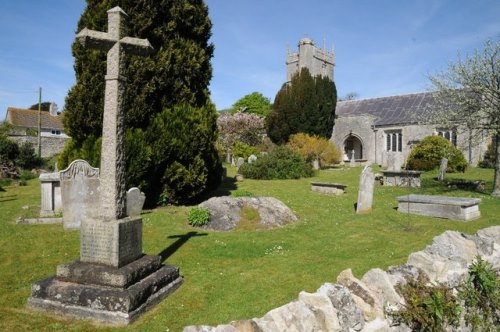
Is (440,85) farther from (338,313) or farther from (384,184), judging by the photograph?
(338,313)

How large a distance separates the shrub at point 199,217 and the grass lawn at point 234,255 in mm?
195

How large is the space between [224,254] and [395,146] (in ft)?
101

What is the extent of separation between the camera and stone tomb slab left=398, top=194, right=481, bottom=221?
33.9 feet

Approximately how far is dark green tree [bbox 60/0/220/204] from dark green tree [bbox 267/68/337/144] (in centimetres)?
2019

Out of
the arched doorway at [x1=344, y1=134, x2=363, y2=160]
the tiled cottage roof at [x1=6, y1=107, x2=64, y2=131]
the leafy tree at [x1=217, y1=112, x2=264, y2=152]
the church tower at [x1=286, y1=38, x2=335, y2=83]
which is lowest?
the arched doorway at [x1=344, y1=134, x2=363, y2=160]

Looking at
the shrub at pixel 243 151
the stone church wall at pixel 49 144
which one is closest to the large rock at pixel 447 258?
the shrub at pixel 243 151

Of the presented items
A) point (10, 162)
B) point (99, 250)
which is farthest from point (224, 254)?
point (10, 162)

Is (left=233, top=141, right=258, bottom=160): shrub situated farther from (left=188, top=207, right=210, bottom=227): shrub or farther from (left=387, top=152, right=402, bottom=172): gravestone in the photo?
(left=188, top=207, right=210, bottom=227): shrub

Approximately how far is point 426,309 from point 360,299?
32.7 inches

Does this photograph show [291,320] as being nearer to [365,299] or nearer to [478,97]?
[365,299]

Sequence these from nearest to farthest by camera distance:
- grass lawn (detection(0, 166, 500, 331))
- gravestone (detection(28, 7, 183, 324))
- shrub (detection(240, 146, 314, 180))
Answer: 1. gravestone (detection(28, 7, 183, 324))
2. grass lawn (detection(0, 166, 500, 331))
3. shrub (detection(240, 146, 314, 180))

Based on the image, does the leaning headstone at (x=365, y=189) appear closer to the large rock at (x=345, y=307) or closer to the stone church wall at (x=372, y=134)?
the large rock at (x=345, y=307)

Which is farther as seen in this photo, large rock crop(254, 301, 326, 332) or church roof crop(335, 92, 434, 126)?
church roof crop(335, 92, 434, 126)

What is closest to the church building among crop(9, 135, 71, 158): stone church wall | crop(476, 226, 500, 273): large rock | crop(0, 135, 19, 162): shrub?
crop(476, 226, 500, 273): large rock
